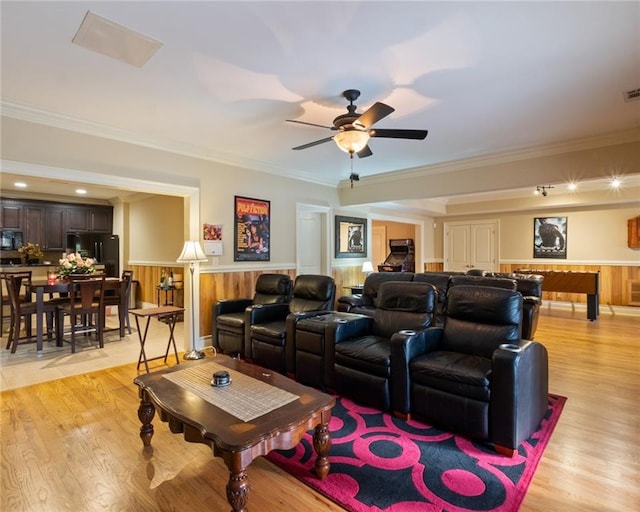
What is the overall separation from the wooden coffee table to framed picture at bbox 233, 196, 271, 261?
9.10ft

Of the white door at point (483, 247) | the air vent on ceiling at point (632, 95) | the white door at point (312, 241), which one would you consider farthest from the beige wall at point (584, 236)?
the air vent on ceiling at point (632, 95)

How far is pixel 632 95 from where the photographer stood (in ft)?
9.88

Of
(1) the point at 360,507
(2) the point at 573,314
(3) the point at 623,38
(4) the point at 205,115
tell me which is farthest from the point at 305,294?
(2) the point at 573,314

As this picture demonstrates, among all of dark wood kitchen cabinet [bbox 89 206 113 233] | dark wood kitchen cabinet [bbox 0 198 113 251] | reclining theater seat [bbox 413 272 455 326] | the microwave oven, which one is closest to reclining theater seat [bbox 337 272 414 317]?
reclining theater seat [bbox 413 272 455 326]

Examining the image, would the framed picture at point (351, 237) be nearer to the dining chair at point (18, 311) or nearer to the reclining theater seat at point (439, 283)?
the reclining theater seat at point (439, 283)

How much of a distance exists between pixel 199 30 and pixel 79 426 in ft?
9.59

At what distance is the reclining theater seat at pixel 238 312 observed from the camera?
427cm

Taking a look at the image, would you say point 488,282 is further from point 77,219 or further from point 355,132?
point 77,219

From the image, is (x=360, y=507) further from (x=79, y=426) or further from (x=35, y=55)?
(x=35, y=55)

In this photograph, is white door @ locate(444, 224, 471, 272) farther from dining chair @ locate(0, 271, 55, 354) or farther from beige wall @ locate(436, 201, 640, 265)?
dining chair @ locate(0, 271, 55, 354)

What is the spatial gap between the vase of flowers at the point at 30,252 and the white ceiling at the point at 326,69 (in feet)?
14.5

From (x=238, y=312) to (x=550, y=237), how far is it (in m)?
7.51

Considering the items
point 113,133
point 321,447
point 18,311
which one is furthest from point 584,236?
point 18,311

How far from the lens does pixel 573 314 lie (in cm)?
730
